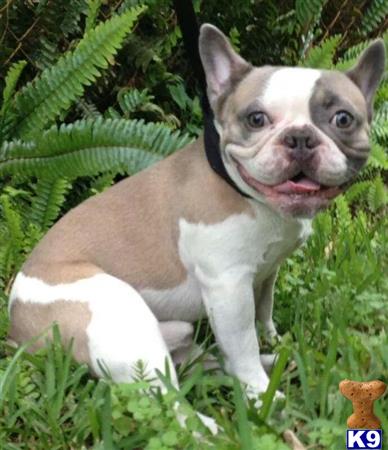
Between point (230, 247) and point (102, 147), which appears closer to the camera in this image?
point (230, 247)

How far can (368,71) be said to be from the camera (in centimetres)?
318

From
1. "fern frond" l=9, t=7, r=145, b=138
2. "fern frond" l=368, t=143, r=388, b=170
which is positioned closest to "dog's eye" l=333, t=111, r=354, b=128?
"fern frond" l=9, t=7, r=145, b=138

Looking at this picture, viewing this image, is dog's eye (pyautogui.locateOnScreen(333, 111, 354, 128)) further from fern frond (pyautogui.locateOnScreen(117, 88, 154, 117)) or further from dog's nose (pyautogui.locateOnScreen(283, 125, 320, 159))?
fern frond (pyautogui.locateOnScreen(117, 88, 154, 117))

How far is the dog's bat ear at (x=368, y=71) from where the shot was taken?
3158 millimetres

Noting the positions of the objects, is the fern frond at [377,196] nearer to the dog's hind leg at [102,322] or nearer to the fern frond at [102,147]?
the fern frond at [102,147]

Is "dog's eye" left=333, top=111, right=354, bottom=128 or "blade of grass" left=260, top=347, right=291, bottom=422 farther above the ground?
"dog's eye" left=333, top=111, right=354, bottom=128

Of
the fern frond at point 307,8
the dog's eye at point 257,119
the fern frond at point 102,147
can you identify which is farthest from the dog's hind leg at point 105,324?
the fern frond at point 307,8

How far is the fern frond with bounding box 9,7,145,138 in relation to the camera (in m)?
4.81

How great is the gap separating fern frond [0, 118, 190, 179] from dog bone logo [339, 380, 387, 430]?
91.5 inches

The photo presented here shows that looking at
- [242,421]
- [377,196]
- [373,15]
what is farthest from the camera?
[373,15]

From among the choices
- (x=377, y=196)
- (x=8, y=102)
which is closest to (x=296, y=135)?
(x=8, y=102)

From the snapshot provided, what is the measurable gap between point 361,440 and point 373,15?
459cm

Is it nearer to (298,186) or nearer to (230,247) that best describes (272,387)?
(230,247)

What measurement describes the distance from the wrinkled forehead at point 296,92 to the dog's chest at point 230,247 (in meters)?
0.40
